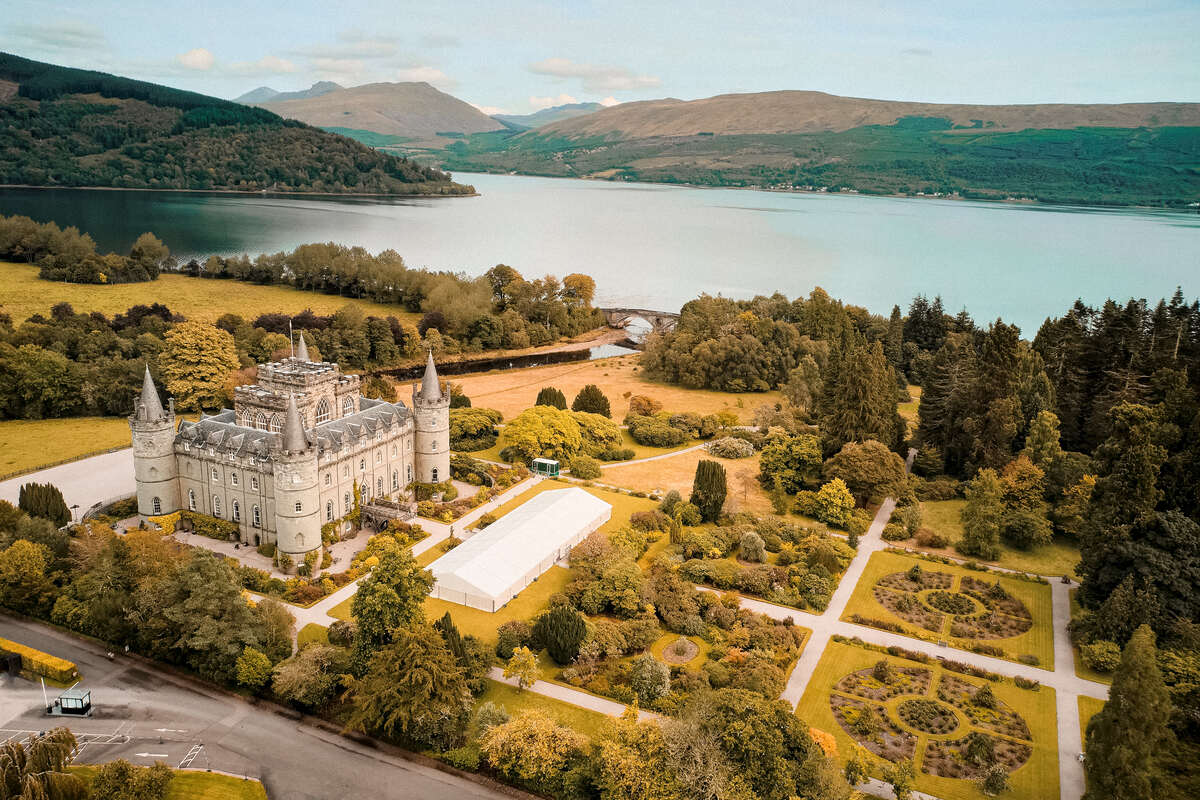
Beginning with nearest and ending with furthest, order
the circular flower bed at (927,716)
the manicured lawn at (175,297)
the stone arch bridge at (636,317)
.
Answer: the circular flower bed at (927,716) < the manicured lawn at (175,297) < the stone arch bridge at (636,317)

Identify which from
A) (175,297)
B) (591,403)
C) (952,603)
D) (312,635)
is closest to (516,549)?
(312,635)

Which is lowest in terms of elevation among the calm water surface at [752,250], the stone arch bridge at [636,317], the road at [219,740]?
the road at [219,740]

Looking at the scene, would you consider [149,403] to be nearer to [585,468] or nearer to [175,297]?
[585,468]

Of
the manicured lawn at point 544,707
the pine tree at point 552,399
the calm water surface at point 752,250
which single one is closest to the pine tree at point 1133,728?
the manicured lawn at point 544,707

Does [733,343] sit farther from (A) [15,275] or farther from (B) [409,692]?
(A) [15,275]

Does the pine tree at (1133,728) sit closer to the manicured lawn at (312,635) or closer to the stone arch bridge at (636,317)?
the manicured lawn at (312,635)

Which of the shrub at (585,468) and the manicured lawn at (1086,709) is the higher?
the shrub at (585,468)

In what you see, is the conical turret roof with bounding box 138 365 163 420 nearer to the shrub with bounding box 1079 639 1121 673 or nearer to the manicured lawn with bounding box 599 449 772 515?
the manicured lawn with bounding box 599 449 772 515
